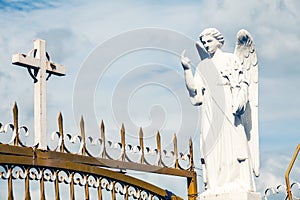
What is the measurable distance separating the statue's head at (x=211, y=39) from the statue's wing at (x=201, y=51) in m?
0.04

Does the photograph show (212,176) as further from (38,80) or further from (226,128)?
(38,80)

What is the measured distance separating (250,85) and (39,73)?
298cm

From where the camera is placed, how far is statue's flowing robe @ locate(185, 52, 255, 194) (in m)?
9.43

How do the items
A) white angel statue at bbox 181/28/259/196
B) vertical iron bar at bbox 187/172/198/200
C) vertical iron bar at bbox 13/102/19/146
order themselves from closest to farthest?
vertical iron bar at bbox 13/102/19/146
white angel statue at bbox 181/28/259/196
vertical iron bar at bbox 187/172/198/200

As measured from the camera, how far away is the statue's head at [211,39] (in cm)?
957

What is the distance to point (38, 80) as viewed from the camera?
8.17 meters

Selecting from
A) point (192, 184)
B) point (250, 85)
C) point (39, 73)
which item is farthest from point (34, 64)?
point (250, 85)

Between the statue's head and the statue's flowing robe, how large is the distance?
0.36ft

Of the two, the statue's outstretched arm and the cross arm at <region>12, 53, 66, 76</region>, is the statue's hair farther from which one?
the cross arm at <region>12, 53, 66, 76</region>

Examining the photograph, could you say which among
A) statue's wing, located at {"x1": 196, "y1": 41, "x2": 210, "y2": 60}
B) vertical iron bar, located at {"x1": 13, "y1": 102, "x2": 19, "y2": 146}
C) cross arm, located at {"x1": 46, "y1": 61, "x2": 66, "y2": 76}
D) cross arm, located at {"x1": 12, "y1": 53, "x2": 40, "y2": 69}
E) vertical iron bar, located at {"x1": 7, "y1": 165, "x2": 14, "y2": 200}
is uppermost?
statue's wing, located at {"x1": 196, "y1": 41, "x2": 210, "y2": 60}

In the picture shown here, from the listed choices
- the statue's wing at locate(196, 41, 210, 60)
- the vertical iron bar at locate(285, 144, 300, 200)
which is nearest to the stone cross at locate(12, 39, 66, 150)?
the statue's wing at locate(196, 41, 210, 60)

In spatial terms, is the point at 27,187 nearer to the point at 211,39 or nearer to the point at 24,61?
the point at 24,61

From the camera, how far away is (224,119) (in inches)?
376

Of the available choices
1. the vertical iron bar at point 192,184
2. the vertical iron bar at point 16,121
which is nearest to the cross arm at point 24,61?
the vertical iron bar at point 16,121
